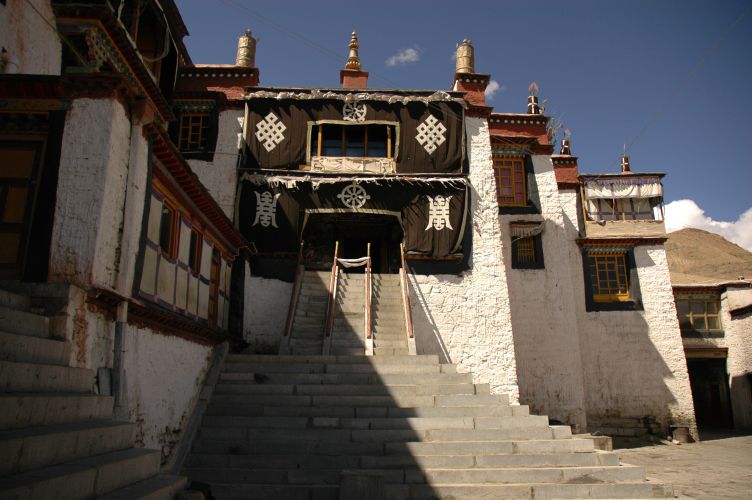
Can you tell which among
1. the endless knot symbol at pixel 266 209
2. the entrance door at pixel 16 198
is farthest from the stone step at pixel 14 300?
the endless knot symbol at pixel 266 209

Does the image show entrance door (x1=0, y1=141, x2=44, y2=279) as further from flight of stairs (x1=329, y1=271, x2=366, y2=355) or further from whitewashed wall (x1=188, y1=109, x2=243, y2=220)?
whitewashed wall (x1=188, y1=109, x2=243, y2=220)

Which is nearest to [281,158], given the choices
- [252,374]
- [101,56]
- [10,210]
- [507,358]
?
[101,56]

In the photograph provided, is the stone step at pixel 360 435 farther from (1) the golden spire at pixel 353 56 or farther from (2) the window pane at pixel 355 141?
(1) the golden spire at pixel 353 56

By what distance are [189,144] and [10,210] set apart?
10564 mm

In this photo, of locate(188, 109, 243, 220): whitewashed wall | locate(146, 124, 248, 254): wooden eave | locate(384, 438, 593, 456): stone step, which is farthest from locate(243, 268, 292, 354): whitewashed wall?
locate(384, 438, 593, 456): stone step

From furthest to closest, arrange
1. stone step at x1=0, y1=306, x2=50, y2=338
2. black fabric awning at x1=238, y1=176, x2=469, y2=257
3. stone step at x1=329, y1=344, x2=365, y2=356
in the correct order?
1. black fabric awning at x1=238, y1=176, x2=469, y2=257
2. stone step at x1=329, y1=344, x2=365, y2=356
3. stone step at x1=0, y1=306, x2=50, y2=338

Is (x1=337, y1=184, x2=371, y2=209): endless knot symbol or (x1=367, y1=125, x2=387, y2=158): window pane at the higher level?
(x1=367, y1=125, x2=387, y2=158): window pane

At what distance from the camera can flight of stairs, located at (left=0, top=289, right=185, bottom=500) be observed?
3.47 metres

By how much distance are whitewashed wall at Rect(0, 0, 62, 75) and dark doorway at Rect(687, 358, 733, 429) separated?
75.7 feet

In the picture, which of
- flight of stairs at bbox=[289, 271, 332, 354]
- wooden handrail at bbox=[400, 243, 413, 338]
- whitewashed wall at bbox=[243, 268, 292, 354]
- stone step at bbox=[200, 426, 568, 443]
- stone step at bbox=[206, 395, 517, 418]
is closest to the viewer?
stone step at bbox=[200, 426, 568, 443]

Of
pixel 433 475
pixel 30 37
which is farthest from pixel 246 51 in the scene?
pixel 433 475

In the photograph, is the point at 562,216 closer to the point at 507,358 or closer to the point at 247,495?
the point at 507,358

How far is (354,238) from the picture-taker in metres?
18.7

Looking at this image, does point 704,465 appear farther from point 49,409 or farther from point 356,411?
point 49,409
